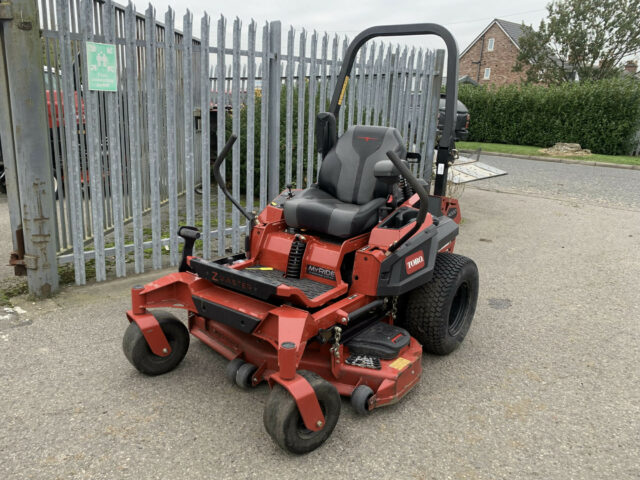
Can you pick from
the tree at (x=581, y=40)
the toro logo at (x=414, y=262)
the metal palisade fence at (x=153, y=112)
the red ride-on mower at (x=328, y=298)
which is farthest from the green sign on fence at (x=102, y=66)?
the tree at (x=581, y=40)

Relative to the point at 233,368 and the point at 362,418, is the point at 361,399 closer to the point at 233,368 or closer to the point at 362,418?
the point at 362,418

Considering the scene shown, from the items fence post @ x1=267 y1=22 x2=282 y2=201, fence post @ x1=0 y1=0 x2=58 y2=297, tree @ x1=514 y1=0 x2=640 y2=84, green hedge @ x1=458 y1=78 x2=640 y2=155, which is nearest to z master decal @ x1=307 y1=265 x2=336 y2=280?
fence post @ x1=0 y1=0 x2=58 y2=297

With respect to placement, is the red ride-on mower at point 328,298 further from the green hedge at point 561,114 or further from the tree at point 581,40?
the tree at point 581,40

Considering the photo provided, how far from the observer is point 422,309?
11.3 feet

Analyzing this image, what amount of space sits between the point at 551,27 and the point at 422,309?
3565 centimetres

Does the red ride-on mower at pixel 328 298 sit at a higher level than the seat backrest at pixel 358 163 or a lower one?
lower

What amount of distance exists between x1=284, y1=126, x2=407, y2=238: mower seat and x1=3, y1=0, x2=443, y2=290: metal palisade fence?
4.09ft

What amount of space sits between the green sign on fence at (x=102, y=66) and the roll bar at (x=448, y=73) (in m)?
1.80

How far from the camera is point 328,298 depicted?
299 cm

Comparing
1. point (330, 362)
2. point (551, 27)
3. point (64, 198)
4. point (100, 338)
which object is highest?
point (551, 27)

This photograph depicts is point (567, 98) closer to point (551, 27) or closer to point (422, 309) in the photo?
point (551, 27)

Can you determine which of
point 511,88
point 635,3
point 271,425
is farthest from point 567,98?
point 271,425

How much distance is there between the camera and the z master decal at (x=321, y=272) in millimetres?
3270

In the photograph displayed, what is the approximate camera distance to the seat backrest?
3664 millimetres
